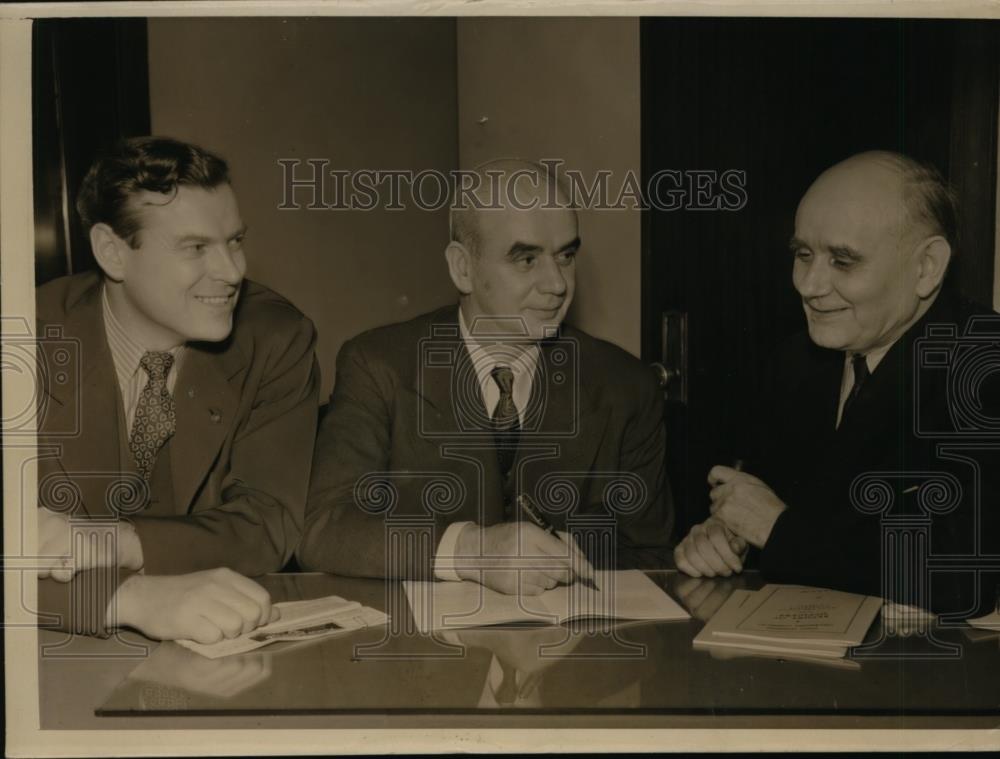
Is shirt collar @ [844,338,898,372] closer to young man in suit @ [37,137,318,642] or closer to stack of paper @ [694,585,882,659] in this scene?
stack of paper @ [694,585,882,659]

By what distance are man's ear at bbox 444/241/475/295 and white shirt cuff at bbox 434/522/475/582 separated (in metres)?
0.46

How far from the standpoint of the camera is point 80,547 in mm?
1855

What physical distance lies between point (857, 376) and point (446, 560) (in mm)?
853

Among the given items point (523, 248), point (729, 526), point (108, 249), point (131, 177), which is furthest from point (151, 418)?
point (729, 526)

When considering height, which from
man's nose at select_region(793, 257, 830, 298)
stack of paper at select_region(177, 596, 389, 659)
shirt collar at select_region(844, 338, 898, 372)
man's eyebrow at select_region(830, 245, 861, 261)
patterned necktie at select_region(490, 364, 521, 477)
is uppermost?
man's eyebrow at select_region(830, 245, 861, 261)

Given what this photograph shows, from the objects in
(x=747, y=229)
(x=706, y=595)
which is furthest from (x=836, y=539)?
(x=747, y=229)

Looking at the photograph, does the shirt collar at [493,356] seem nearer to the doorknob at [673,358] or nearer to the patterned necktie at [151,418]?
the doorknob at [673,358]

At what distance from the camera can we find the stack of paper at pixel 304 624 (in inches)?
65.9

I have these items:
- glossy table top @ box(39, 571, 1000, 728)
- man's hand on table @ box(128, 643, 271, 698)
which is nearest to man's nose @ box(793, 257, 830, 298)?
glossy table top @ box(39, 571, 1000, 728)

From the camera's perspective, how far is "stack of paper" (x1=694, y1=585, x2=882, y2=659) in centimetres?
164

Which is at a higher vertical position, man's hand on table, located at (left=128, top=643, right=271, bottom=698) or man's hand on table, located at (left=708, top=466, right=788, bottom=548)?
man's hand on table, located at (left=708, top=466, right=788, bottom=548)

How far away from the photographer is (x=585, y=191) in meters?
1.92

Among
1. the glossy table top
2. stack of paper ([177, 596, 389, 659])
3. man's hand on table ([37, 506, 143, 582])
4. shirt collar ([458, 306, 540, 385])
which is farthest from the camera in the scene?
shirt collar ([458, 306, 540, 385])
